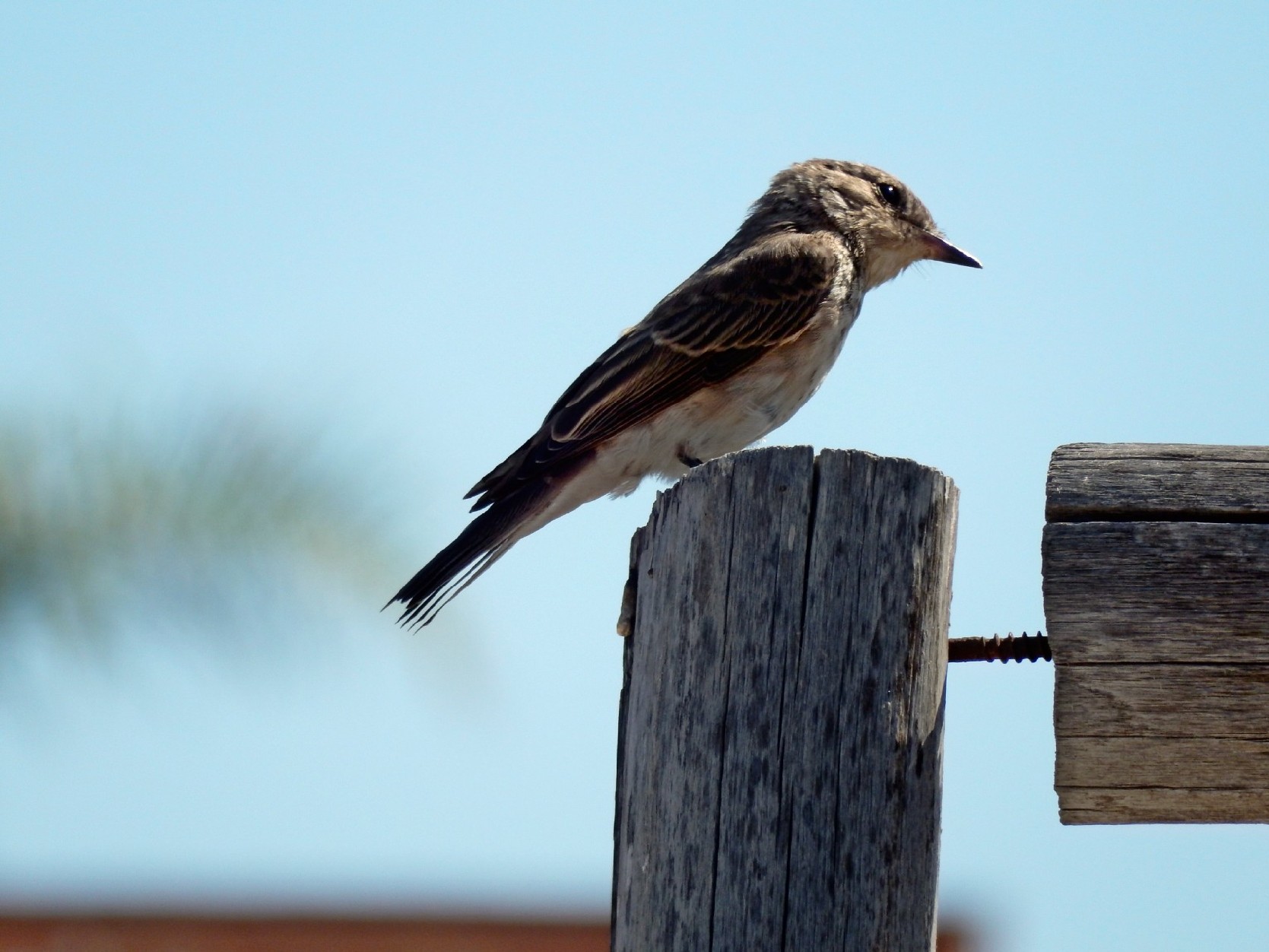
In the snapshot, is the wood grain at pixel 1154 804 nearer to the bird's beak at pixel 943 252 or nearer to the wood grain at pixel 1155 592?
the wood grain at pixel 1155 592

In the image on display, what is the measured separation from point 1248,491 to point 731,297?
3.39 meters

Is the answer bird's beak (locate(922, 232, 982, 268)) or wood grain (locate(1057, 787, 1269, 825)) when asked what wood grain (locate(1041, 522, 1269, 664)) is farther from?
bird's beak (locate(922, 232, 982, 268))

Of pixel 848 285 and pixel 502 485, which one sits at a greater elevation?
pixel 848 285

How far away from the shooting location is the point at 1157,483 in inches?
99.8

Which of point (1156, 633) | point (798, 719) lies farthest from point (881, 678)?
point (1156, 633)

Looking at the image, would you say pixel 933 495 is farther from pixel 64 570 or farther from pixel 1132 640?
pixel 64 570

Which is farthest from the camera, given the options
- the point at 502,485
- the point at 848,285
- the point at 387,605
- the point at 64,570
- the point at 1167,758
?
the point at 64,570

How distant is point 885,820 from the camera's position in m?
2.37

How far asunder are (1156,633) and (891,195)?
173 inches

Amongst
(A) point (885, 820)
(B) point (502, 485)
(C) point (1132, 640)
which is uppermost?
(B) point (502, 485)

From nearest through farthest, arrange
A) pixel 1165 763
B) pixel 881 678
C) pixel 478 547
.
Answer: pixel 881 678
pixel 1165 763
pixel 478 547

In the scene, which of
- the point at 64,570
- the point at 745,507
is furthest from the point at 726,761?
the point at 64,570

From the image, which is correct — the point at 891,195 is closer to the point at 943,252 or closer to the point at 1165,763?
the point at 943,252

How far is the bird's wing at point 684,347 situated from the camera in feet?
17.9
